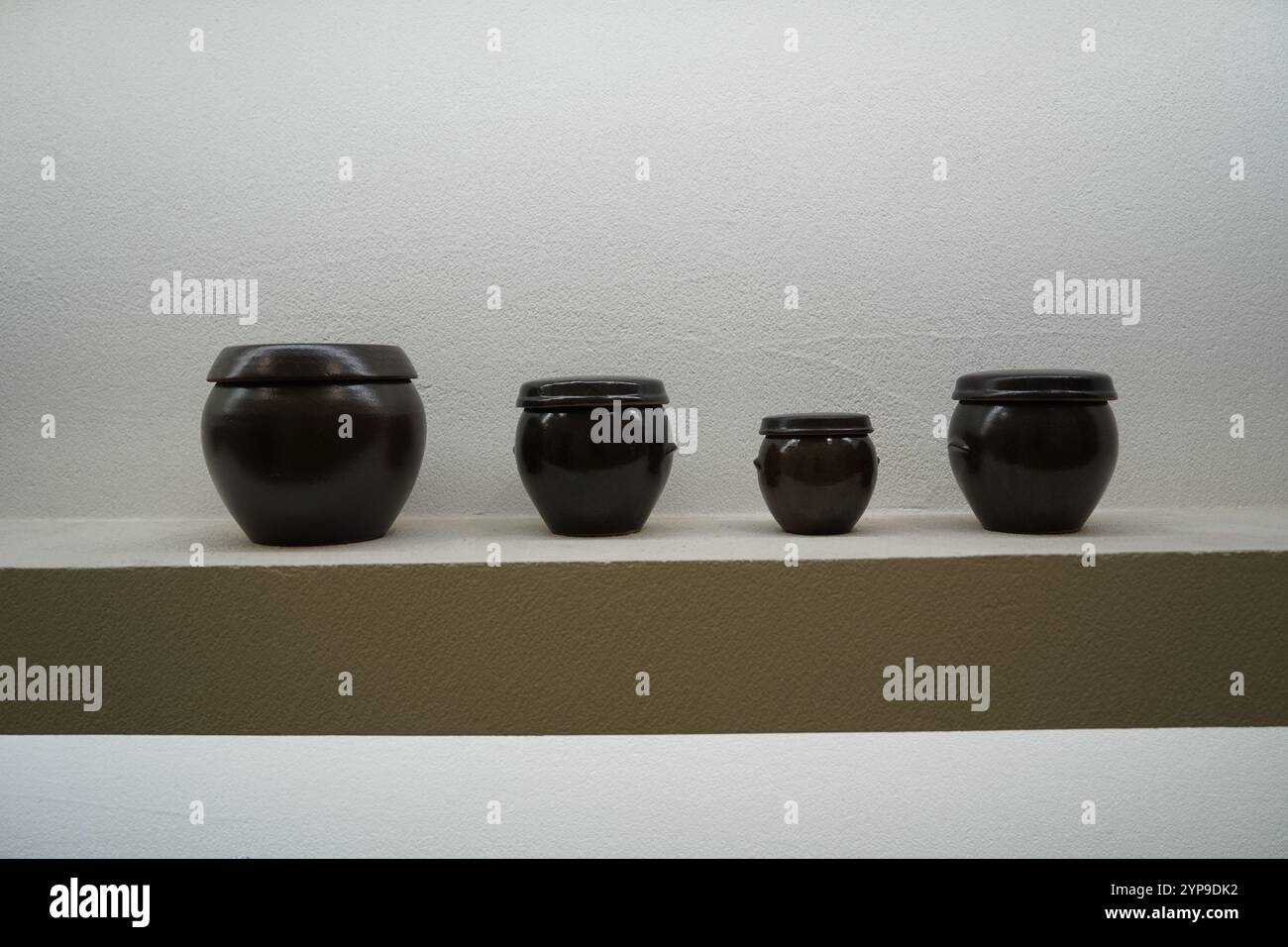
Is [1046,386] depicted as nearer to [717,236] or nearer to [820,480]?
[820,480]

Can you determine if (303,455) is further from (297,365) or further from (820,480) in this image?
(820,480)

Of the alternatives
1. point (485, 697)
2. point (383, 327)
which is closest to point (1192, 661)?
point (485, 697)

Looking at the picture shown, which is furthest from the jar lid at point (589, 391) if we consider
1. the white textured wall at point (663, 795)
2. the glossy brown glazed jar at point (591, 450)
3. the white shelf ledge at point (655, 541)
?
the white textured wall at point (663, 795)

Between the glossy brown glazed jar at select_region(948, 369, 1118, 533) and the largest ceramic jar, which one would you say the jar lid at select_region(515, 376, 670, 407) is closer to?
the largest ceramic jar

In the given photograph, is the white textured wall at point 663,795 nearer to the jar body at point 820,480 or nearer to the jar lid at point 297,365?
the jar body at point 820,480

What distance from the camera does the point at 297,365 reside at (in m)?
1.03

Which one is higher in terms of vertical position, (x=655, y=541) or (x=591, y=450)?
(x=591, y=450)

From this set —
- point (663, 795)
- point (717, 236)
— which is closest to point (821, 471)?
point (717, 236)

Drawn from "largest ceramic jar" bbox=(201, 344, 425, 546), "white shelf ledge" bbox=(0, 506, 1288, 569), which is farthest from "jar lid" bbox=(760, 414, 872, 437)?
"largest ceramic jar" bbox=(201, 344, 425, 546)

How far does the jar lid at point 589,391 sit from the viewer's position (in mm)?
1081

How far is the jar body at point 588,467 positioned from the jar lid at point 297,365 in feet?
0.68

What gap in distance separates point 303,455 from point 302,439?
2cm

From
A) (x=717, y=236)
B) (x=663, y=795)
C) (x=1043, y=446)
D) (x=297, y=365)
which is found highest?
(x=717, y=236)

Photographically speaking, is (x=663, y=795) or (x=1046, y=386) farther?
(x=663, y=795)
